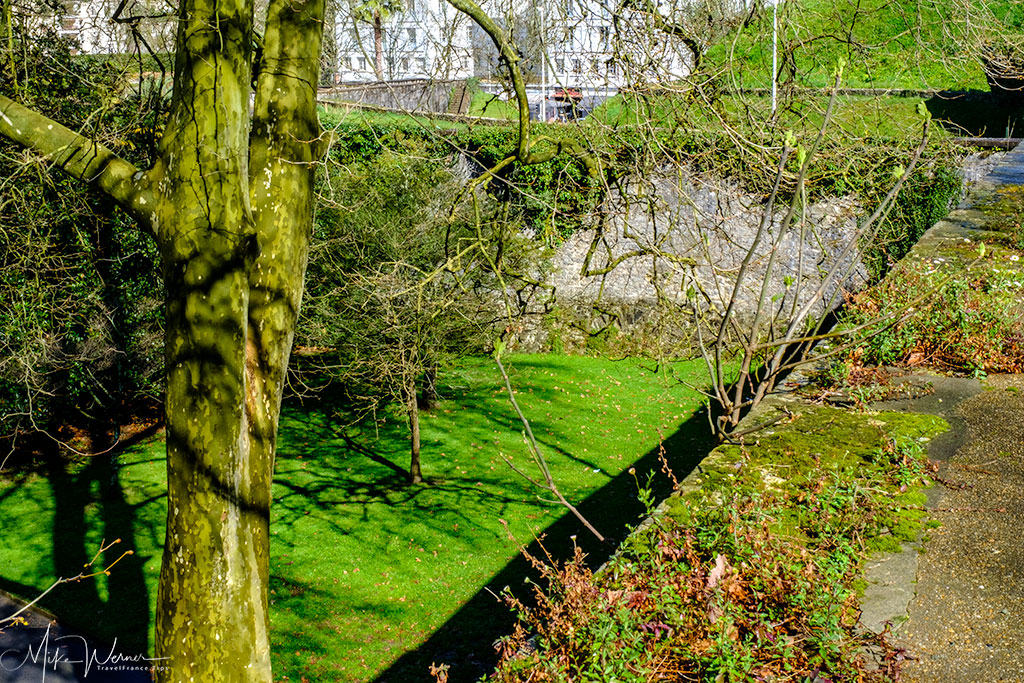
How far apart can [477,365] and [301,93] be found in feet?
35.3

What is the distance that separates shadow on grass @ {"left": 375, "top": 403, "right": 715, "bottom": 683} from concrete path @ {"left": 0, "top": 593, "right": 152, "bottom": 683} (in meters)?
2.81

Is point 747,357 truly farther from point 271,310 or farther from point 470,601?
point 470,601

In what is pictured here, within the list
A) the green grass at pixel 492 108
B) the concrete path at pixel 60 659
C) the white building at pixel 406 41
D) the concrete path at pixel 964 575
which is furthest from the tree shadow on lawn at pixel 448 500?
the white building at pixel 406 41

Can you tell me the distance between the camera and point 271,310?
5168 millimetres

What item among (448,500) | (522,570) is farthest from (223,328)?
(448,500)

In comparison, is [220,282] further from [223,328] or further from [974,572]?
[974,572]

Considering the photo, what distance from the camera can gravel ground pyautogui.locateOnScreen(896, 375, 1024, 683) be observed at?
2.92 meters

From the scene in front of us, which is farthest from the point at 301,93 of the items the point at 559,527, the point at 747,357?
the point at 559,527

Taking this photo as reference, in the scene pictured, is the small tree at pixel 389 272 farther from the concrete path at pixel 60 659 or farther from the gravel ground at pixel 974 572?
the gravel ground at pixel 974 572

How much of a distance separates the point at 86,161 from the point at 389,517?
8154 mm

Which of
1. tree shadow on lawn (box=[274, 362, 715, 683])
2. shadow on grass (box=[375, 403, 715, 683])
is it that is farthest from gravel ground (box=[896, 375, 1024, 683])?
tree shadow on lawn (box=[274, 362, 715, 683])

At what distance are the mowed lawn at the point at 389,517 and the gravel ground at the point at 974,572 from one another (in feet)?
12.1

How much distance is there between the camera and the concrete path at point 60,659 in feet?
27.6

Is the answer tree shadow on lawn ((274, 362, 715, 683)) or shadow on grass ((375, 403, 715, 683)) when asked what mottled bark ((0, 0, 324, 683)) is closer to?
shadow on grass ((375, 403, 715, 683))
